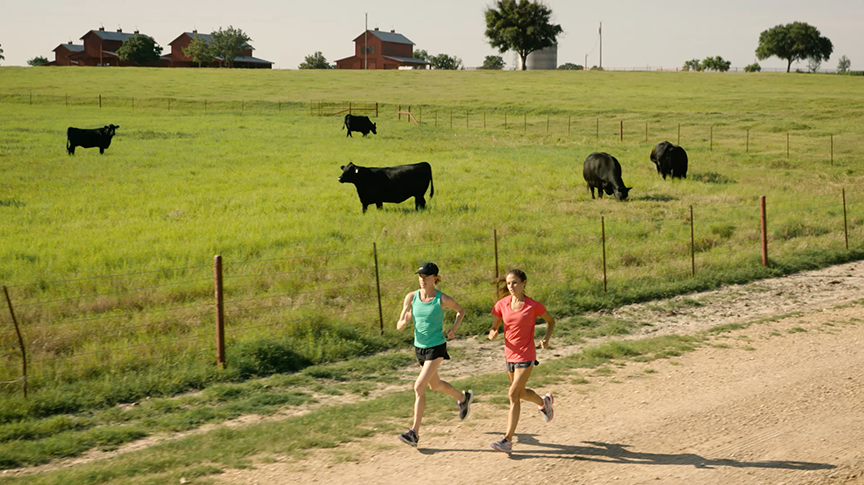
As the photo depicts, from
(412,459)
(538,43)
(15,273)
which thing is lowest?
(412,459)

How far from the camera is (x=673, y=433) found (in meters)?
7.38

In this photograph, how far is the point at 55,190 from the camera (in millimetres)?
22422

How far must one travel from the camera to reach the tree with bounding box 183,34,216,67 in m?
108

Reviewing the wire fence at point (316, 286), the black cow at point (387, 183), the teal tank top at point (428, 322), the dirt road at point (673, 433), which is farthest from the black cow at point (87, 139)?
the teal tank top at point (428, 322)

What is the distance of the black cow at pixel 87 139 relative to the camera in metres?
31.6

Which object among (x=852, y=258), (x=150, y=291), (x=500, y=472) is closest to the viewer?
(x=500, y=472)

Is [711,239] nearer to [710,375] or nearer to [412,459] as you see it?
[710,375]

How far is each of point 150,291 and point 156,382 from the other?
3.84 metres

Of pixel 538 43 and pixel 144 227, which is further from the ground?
pixel 538 43

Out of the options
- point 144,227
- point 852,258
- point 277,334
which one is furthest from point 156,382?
point 852,258

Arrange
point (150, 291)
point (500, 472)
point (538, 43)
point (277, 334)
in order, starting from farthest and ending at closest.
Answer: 1. point (538, 43)
2. point (150, 291)
3. point (277, 334)
4. point (500, 472)

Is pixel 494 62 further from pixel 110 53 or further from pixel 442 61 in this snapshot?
pixel 110 53

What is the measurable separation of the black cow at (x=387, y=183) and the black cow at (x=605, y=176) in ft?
18.4

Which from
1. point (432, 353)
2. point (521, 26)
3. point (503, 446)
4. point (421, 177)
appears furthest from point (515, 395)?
point (521, 26)
